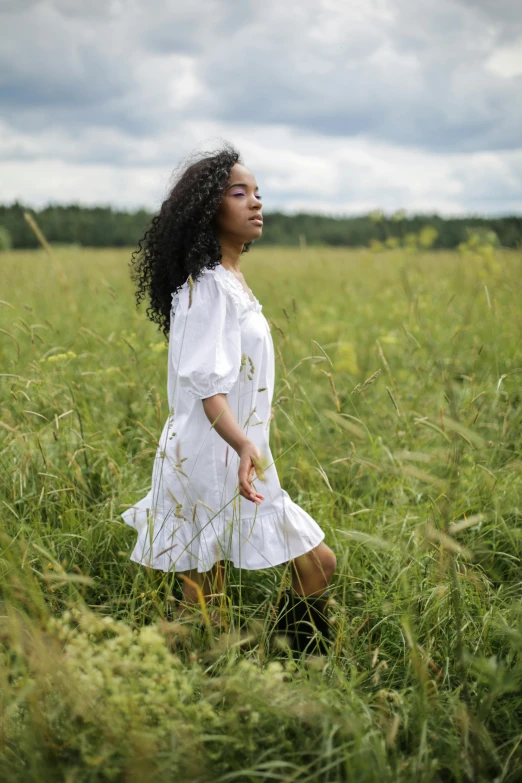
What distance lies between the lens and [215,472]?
197 cm

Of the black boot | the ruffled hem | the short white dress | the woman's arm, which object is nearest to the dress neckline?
the short white dress

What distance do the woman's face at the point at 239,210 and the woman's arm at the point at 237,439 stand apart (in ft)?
2.11

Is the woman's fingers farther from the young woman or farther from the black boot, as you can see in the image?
the black boot

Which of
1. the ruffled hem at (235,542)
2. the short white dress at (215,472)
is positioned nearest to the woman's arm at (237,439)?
the short white dress at (215,472)

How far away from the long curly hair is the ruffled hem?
31.8 inches

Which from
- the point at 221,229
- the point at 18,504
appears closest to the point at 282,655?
the point at 18,504

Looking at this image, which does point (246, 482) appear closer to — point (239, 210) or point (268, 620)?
point (268, 620)

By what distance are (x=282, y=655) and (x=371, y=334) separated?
11.6 ft

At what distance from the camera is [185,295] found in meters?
1.95

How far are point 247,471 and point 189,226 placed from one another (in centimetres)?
93

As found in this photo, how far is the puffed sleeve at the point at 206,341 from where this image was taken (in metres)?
1.80

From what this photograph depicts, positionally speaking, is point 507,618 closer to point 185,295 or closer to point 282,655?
point 282,655

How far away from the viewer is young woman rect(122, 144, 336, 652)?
188 centimetres

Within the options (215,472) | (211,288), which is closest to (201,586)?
(215,472)
